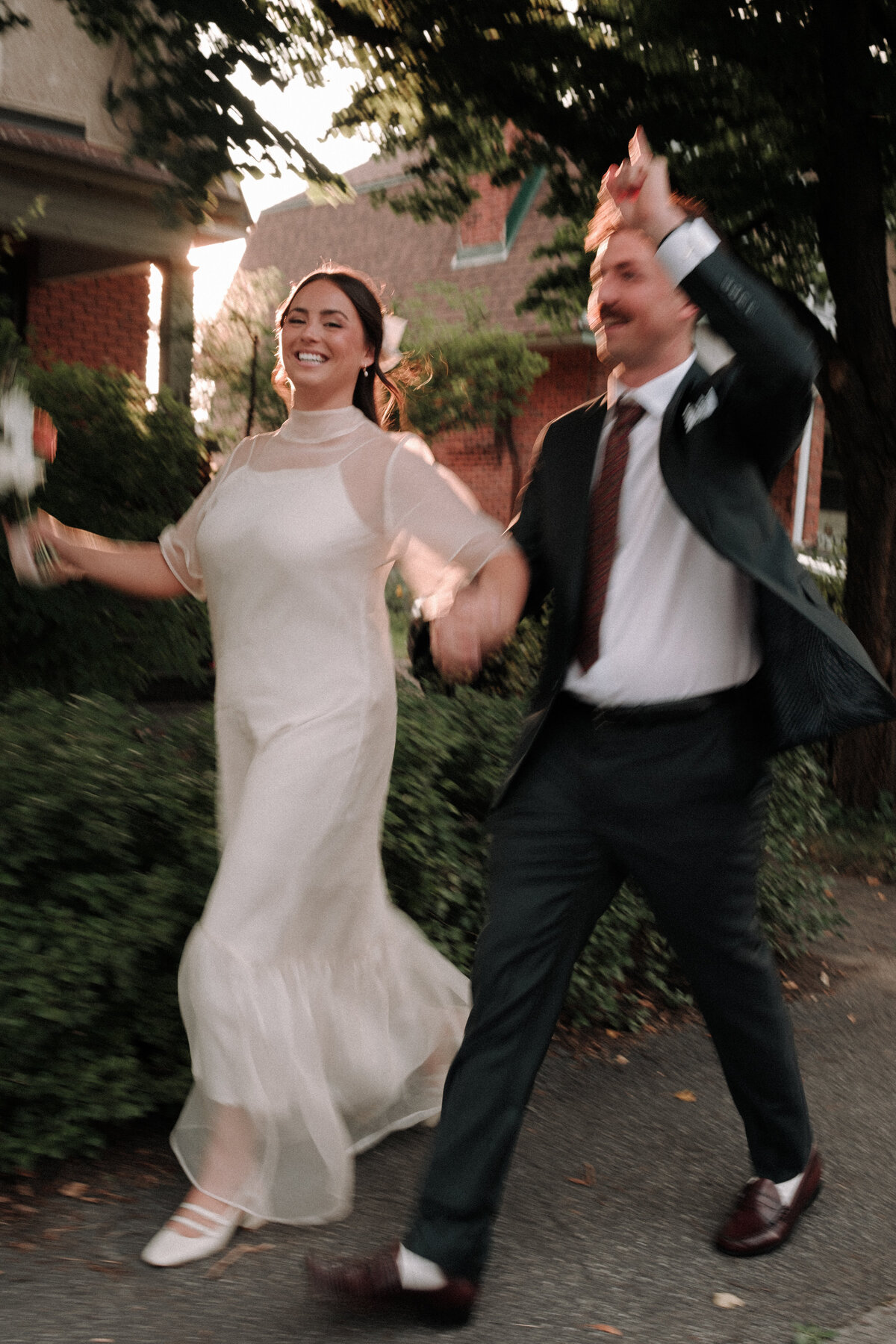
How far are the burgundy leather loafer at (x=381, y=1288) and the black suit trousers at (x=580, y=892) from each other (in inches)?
1.9

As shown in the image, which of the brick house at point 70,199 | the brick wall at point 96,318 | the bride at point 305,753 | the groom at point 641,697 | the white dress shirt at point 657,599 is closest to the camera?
the groom at point 641,697

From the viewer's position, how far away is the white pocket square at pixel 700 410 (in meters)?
2.98

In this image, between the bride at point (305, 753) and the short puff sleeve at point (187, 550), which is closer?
the bride at point (305, 753)

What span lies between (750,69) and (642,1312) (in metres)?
6.55

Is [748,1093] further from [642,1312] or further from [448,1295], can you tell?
[448,1295]

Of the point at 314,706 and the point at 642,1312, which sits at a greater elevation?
the point at 314,706

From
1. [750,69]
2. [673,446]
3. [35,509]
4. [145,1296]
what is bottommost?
[145,1296]

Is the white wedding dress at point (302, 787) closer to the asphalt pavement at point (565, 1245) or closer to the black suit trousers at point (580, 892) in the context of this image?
the asphalt pavement at point (565, 1245)

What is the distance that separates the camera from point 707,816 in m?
3.12

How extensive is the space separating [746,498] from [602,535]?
313 mm

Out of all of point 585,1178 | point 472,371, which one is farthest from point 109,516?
point 472,371

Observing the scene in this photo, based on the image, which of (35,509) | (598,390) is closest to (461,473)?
(598,390)

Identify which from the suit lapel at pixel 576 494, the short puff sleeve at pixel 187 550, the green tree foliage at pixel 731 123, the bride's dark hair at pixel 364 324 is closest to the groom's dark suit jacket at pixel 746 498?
the suit lapel at pixel 576 494

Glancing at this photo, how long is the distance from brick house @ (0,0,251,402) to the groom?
8637 mm
